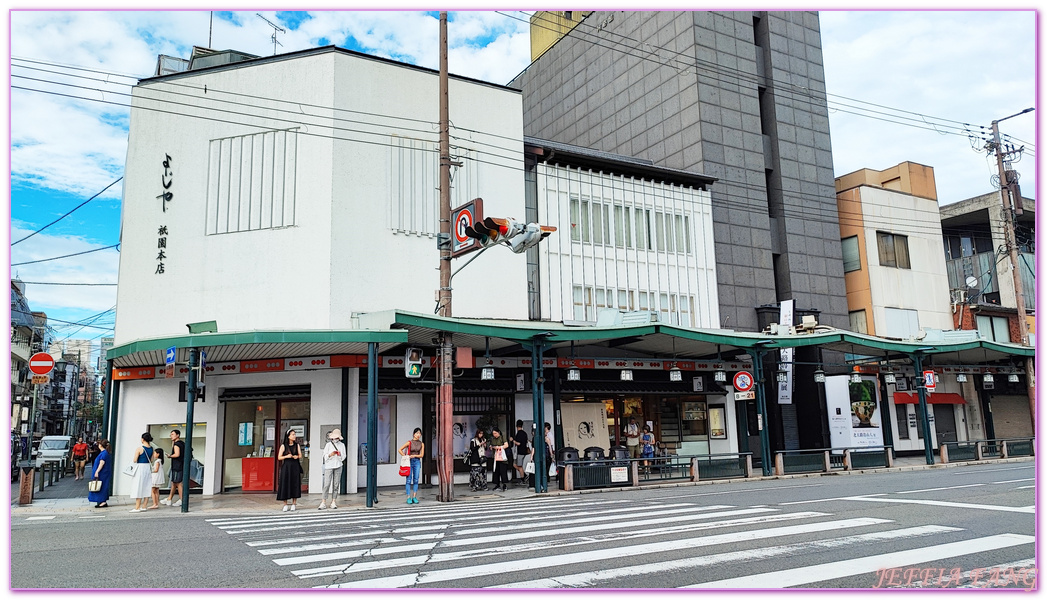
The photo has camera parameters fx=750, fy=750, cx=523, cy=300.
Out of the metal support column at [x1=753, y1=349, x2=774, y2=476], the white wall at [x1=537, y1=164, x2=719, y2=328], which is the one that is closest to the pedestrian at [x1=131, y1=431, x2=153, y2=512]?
the white wall at [x1=537, y1=164, x2=719, y2=328]

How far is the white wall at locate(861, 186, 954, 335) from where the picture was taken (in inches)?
1366

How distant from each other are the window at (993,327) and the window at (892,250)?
5247 millimetres

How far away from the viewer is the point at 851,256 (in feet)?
115

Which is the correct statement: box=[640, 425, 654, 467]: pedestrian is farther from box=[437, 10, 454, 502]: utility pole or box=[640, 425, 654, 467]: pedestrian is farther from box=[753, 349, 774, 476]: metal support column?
box=[437, 10, 454, 502]: utility pole

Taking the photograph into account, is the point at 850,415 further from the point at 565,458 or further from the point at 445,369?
the point at 445,369

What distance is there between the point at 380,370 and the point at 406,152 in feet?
24.0

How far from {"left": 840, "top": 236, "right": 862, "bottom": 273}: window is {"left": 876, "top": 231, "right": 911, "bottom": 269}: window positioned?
1134 millimetres

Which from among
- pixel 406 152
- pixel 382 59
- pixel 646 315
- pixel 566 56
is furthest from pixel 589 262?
pixel 566 56

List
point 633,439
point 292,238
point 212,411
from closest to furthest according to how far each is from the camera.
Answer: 1. point 212,411
2. point 292,238
3. point 633,439

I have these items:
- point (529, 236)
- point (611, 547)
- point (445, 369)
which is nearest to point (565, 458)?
point (445, 369)

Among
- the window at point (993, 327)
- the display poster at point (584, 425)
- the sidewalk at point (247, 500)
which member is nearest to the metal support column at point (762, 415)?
the sidewalk at point (247, 500)

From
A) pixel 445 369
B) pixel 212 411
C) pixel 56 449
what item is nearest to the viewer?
pixel 445 369

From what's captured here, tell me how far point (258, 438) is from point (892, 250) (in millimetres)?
29365

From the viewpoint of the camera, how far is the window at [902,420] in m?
33.8
